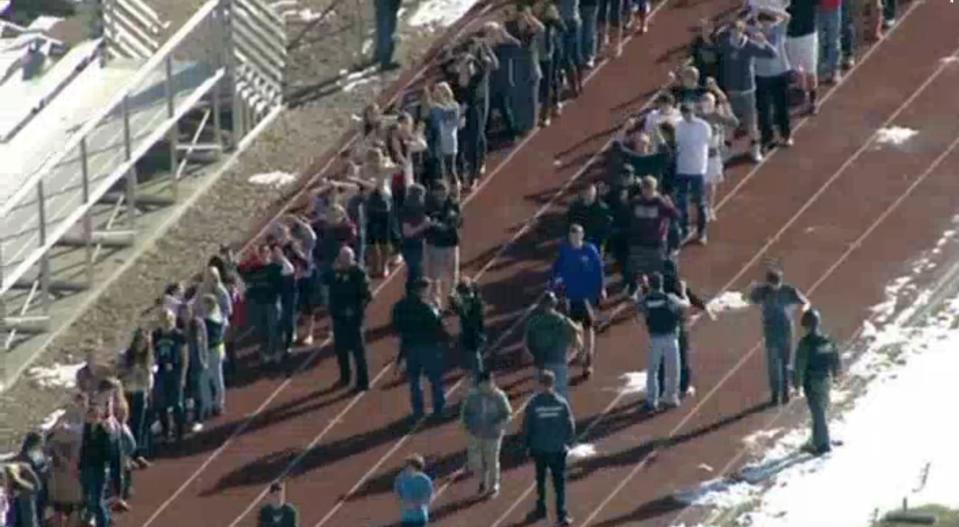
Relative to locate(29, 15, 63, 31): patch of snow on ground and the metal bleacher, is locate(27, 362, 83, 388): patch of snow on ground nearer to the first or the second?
the metal bleacher

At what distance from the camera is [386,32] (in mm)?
50719

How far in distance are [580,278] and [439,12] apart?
9.79 m

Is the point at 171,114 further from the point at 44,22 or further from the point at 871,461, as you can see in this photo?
the point at 871,461

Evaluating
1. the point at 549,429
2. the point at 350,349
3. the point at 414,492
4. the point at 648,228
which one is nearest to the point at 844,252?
the point at 648,228

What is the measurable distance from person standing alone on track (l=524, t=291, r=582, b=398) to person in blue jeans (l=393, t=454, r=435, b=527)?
Result: 189cm

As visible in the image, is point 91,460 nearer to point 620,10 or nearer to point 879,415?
point 879,415

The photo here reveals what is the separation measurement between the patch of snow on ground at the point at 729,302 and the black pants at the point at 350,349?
3539 mm

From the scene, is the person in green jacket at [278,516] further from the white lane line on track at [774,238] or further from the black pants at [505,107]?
the black pants at [505,107]

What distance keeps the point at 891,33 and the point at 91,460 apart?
13.7m

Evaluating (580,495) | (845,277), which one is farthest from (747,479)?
(845,277)

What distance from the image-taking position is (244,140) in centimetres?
4953

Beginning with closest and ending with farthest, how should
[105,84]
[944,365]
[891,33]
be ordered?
[944,365] → [105,84] → [891,33]

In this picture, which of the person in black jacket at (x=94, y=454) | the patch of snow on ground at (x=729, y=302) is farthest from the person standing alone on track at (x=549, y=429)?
the patch of snow on ground at (x=729, y=302)

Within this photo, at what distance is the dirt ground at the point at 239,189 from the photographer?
4469 cm
